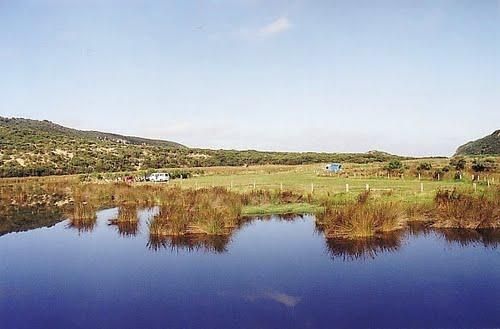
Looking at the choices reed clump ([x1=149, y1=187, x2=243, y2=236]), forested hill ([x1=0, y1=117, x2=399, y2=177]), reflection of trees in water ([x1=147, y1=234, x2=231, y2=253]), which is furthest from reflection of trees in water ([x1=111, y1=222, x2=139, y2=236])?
forested hill ([x1=0, y1=117, x2=399, y2=177])

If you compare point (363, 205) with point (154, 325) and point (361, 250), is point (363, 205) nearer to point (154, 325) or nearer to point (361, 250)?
point (361, 250)

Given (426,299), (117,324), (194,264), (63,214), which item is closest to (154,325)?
(117,324)

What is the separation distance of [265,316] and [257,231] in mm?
8798

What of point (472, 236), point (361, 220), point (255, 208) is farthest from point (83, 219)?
point (472, 236)

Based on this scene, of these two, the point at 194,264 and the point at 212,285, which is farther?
the point at 194,264

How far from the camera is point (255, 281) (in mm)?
11625

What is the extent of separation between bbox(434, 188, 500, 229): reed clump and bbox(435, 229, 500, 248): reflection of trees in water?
1.60 ft

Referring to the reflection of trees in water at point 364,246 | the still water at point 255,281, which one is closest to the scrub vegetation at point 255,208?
the reflection of trees in water at point 364,246

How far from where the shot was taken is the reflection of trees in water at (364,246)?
13578mm

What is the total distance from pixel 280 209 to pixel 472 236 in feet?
28.0

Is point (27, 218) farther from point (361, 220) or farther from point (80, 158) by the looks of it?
point (80, 158)

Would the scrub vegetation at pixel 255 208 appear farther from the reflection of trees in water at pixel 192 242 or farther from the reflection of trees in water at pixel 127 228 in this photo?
the reflection of trees in water at pixel 192 242

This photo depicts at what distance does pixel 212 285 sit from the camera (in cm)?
1139

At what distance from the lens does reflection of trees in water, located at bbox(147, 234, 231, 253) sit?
15.1 metres
